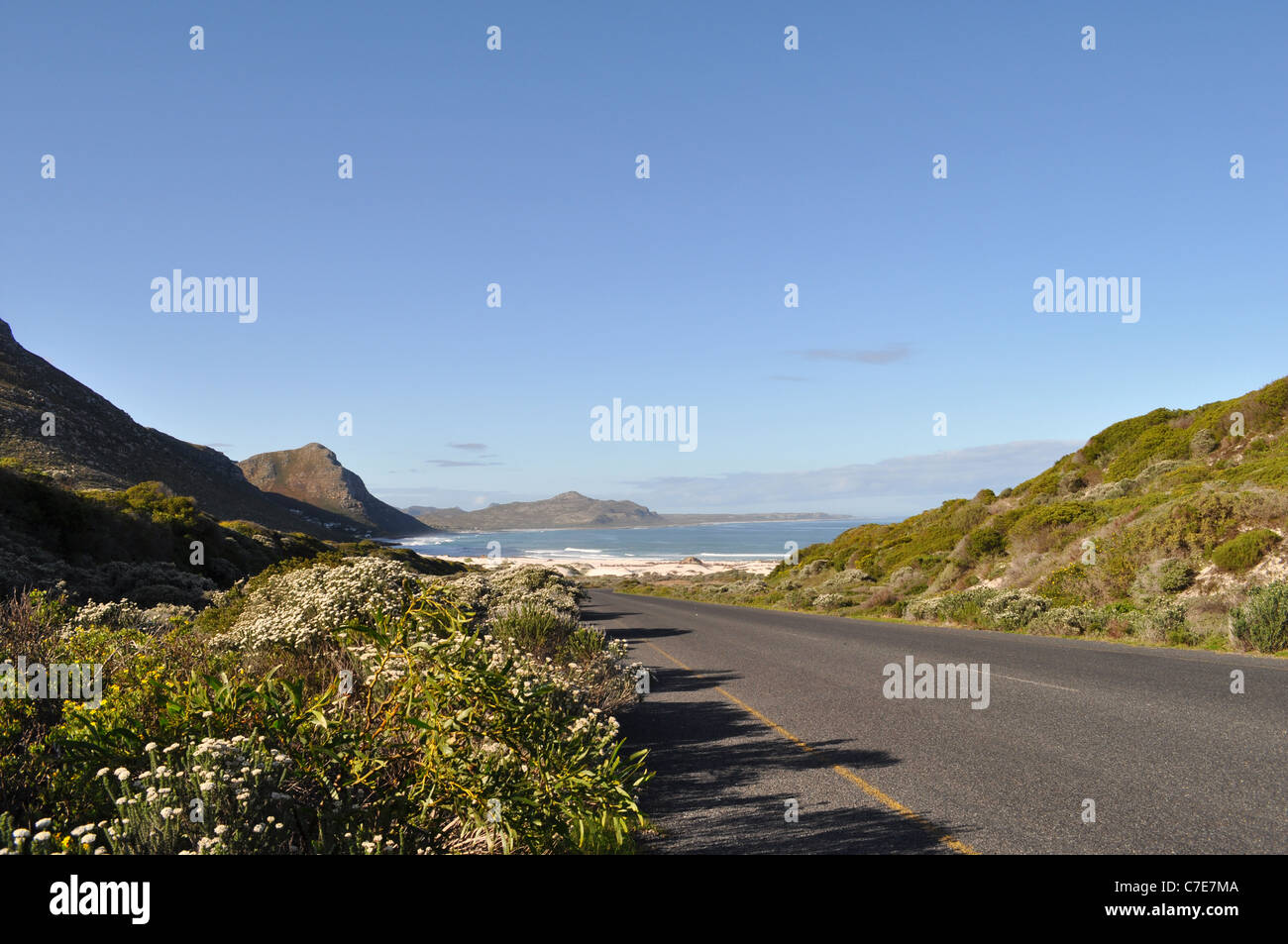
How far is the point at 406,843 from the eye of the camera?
3.91 meters

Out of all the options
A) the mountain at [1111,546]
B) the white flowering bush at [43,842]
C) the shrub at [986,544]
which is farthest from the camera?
Answer: the shrub at [986,544]

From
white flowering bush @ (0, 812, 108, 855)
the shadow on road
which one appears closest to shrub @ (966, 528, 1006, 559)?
the shadow on road

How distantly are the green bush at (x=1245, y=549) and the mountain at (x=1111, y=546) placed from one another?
0.03 meters

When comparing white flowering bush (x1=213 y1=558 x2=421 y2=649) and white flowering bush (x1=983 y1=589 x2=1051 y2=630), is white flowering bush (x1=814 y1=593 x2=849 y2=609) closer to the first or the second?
white flowering bush (x1=983 y1=589 x2=1051 y2=630)

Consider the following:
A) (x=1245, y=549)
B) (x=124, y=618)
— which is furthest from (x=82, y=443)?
(x=1245, y=549)

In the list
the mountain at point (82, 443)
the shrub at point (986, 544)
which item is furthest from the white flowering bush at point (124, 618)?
the mountain at point (82, 443)

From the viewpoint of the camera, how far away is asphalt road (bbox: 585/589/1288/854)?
554 cm

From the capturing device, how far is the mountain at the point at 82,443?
43.5 m

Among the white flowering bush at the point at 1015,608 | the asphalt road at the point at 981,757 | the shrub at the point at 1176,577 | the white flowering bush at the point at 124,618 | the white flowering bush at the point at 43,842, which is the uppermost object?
the white flowering bush at the point at 43,842

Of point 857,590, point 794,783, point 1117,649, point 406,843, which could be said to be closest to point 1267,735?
point 794,783

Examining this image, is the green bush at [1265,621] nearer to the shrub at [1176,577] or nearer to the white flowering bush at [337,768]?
the shrub at [1176,577]

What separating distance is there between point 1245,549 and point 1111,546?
17.1 feet

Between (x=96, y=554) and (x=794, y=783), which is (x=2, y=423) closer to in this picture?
(x=96, y=554)

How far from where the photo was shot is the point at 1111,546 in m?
23.7
